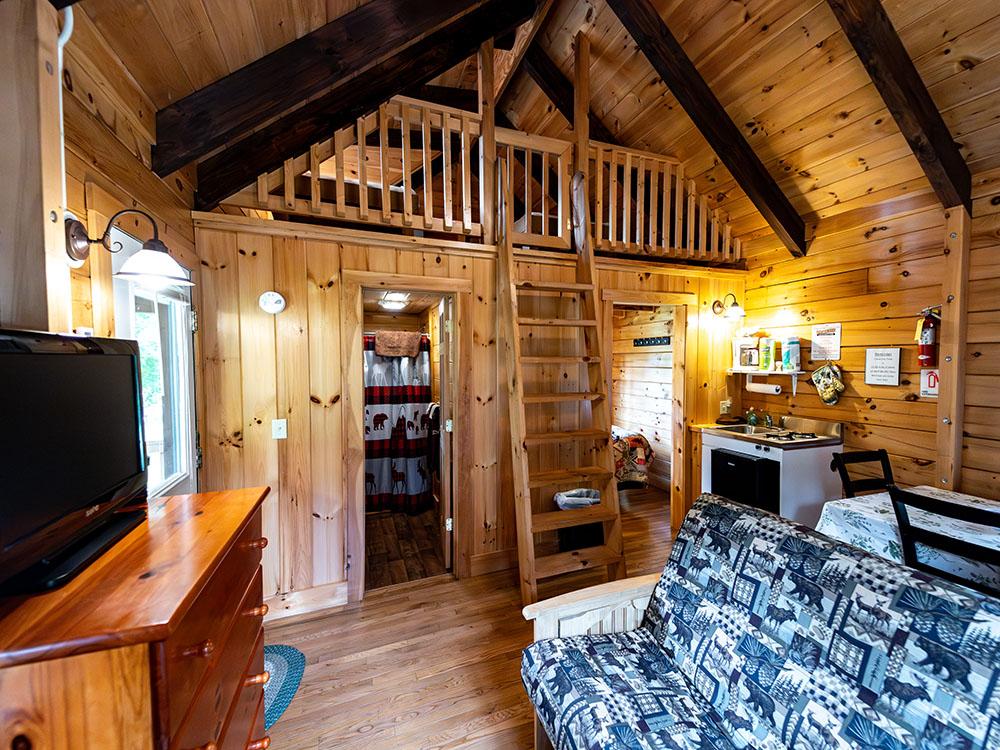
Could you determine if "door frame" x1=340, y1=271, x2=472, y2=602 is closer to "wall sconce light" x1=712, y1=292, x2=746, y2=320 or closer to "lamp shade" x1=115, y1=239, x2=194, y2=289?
"lamp shade" x1=115, y1=239, x2=194, y2=289

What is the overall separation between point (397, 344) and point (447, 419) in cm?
177

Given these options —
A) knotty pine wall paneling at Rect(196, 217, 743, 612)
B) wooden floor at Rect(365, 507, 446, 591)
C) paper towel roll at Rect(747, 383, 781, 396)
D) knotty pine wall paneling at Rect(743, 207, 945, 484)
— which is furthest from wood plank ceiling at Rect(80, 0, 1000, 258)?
wooden floor at Rect(365, 507, 446, 591)

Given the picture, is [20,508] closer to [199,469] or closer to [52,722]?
[52,722]

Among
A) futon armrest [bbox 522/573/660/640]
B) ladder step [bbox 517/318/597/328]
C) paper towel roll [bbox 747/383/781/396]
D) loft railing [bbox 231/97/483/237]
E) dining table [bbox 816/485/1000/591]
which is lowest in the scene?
futon armrest [bbox 522/573/660/640]

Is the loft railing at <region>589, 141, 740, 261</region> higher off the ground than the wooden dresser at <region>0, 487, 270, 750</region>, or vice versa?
the loft railing at <region>589, 141, 740, 261</region>

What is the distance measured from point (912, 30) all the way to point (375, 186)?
3085mm

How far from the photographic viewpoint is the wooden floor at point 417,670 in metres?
1.73

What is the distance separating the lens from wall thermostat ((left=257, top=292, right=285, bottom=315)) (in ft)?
7.95

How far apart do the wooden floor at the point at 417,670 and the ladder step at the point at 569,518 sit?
593 millimetres

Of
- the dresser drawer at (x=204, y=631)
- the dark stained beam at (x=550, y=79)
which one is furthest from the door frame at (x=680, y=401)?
the dresser drawer at (x=204, y=631)

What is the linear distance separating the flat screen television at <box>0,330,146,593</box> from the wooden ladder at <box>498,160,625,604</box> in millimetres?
1870

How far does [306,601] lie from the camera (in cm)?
255

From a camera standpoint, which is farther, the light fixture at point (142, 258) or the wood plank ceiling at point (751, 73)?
the wood plank ceiling at point (751, 73)

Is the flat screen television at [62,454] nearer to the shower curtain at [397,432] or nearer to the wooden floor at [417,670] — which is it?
the wooden floor at [417,670]
